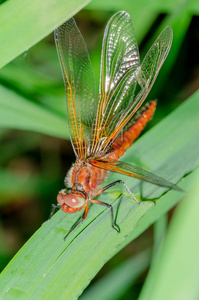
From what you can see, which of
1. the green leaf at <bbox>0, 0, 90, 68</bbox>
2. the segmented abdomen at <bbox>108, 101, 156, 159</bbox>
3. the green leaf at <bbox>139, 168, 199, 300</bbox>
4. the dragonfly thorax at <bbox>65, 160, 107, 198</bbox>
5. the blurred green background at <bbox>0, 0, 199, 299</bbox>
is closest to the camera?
the green leaf at <bbox>139, 168, 199, 300</bbox>

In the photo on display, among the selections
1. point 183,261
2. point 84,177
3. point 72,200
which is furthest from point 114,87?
point 183,261

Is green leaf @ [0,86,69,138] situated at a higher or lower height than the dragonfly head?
higher

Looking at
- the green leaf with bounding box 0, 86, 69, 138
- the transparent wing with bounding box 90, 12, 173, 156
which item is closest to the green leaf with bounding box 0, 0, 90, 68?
the green leaf with bounding box 0, 86, 69, 138

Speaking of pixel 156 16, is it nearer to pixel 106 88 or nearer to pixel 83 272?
pixel 106 88

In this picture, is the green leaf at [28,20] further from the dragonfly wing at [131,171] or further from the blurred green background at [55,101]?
the dragonfly wing at [131,171]

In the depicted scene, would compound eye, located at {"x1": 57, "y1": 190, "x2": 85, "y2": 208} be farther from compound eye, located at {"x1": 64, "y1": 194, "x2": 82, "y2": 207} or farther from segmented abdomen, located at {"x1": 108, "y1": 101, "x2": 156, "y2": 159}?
segmented abdomen, located at {"x1": 108, "y1": 101, "x2": 156, "y2": 159}

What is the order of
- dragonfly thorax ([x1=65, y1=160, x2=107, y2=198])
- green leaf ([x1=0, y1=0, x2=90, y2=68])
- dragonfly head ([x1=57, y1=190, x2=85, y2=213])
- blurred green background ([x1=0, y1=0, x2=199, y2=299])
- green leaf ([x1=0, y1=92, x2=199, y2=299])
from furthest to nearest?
blurred green background ([x1=0, y1=0, x2=199, y2=299]), dragonfly thorax ([x1=65, y1=160, x2=107, y2=198]), dragonfly head ([x1=57, y1=190, x2=85, y2=213]), green leaf ([x1=0, y1=0, x2=90, y2=68]), green leaf ([x1=0, y1=92, x2=199, y2=299])

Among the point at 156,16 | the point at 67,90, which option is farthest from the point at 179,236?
the point at 156,16

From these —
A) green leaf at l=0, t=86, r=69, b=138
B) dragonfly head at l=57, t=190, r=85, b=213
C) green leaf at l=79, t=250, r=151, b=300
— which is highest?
green leaf at l=0, t=86, r=69, b=138

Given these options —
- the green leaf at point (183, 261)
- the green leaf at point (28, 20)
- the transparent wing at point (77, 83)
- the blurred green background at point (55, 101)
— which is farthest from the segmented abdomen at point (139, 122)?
the green leaf at point (183, 261)
